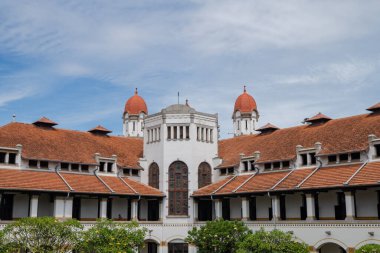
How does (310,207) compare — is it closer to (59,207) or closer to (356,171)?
(356,171)

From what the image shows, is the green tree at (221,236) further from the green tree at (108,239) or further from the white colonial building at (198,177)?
the green tree at (108,239)

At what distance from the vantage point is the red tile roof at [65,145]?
154 feet

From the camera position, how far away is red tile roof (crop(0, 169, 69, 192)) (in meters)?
41.6

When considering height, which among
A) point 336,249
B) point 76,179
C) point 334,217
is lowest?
point 336,249

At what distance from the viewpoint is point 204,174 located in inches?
2117

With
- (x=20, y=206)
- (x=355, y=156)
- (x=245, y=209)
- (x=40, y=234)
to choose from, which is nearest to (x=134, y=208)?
(x=20, y=206)

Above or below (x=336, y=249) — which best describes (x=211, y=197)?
above

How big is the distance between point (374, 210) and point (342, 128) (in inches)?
387

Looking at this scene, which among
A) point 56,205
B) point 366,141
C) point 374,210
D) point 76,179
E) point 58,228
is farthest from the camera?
point 76,179

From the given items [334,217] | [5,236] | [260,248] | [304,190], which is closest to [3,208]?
[5,236]

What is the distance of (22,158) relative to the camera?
45250mm

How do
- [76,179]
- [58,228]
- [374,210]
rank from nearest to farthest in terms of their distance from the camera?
[58,228] < [374,210] < [76,179]

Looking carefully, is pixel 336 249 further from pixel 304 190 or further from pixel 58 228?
pixel 58 228

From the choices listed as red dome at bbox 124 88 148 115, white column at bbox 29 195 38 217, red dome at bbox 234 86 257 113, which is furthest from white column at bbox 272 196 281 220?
red dome at bbox 124 88 148 115
